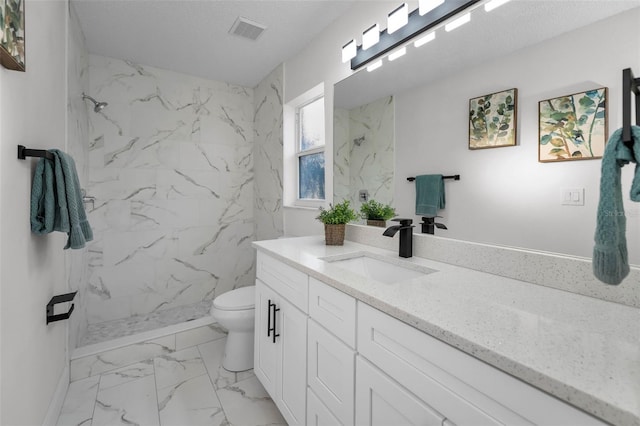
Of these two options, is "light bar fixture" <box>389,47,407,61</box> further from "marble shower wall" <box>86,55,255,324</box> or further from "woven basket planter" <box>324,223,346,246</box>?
Result: "marble shower wall" <box>86,55,255,324</box>

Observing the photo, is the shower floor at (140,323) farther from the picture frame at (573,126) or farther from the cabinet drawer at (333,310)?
the picture frame at (573,126)

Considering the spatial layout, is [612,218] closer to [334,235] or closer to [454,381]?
[454,381]

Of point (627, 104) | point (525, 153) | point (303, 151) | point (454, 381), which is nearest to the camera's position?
point (627, 104)

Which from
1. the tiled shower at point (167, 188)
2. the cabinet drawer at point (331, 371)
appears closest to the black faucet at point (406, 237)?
the cabinet drawer at point (331, 371)

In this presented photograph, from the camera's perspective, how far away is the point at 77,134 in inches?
83.0

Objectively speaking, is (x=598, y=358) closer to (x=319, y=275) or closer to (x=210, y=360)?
(x=319, y=275)

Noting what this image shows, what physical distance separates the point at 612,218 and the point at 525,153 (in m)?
0.54

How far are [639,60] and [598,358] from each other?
805mm

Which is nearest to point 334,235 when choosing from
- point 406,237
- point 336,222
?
point 336,222

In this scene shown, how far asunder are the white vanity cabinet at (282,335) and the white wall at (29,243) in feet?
3.18

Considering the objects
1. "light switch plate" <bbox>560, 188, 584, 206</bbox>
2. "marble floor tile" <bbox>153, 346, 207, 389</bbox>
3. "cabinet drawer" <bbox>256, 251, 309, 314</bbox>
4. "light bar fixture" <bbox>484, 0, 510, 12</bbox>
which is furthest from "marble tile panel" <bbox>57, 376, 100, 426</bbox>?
"light bar fixture" <bbox>484, 0, 510, 12</bbox>

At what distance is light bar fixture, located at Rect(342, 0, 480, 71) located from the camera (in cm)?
129

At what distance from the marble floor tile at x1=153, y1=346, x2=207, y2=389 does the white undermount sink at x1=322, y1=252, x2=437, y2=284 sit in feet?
4.40

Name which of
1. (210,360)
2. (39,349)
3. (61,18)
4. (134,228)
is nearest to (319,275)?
(39,349)
